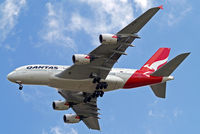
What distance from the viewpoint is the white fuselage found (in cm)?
5453

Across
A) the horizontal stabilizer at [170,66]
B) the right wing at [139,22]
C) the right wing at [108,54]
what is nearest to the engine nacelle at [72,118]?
the right wing at [108,54]

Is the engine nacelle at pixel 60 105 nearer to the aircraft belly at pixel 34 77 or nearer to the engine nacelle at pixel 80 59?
the aircraft belly at pixel 34 77

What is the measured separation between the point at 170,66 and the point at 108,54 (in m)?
8.69

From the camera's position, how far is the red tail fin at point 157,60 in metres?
60.8

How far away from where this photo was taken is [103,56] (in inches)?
2068

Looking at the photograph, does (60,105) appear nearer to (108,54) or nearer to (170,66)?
(108,54)

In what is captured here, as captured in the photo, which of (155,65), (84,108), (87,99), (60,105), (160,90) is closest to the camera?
(160,90)

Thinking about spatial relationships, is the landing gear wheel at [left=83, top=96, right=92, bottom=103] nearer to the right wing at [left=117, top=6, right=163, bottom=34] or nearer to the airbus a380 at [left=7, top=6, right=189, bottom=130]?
the airbus a380 at [left=7, top=6, right=189, bottom=130]

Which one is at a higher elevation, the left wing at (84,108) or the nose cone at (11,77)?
the nose cone at (11,77)

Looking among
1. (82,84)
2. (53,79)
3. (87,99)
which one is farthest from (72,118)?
(53,79)

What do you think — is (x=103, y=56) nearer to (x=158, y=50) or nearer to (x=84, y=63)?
(x=84, y=63)

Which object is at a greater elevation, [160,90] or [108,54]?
[108,54]

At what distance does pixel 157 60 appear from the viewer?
62.2 metres

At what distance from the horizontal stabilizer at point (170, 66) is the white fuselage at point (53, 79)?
4.51 metres
